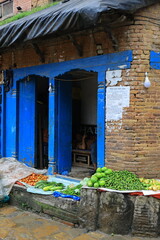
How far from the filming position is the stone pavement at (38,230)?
5.10 meters

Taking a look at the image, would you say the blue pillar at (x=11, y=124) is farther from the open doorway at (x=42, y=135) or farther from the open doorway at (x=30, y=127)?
the open doorway at (x=42, y=135)

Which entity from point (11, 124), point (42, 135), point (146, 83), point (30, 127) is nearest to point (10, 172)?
point (30, 127)

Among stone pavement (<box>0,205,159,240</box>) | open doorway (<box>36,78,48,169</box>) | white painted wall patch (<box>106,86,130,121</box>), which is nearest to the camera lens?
stone pavement (<box>0,205,159,240</box>)

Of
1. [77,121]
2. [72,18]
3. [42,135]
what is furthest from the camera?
[77,121]

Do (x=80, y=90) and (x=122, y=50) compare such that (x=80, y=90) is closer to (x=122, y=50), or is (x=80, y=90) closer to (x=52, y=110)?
(x=52, y=110)

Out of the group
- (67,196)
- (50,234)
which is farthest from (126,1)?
(50,234)

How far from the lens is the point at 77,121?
10.0 metres

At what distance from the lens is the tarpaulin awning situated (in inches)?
196

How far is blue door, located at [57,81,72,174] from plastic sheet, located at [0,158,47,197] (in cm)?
57

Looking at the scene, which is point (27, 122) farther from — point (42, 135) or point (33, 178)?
point (33, 178)

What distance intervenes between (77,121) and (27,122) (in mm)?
1957

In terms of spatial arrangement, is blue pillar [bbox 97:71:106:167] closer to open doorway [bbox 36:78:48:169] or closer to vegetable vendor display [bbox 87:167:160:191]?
vegetable vendor display [bbox 87:167:160:191]

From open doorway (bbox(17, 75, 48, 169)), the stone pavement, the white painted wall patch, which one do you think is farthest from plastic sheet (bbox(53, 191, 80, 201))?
open doorway (bbox(17, 75, 48, 169))

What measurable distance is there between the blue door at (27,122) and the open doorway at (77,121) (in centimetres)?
117
